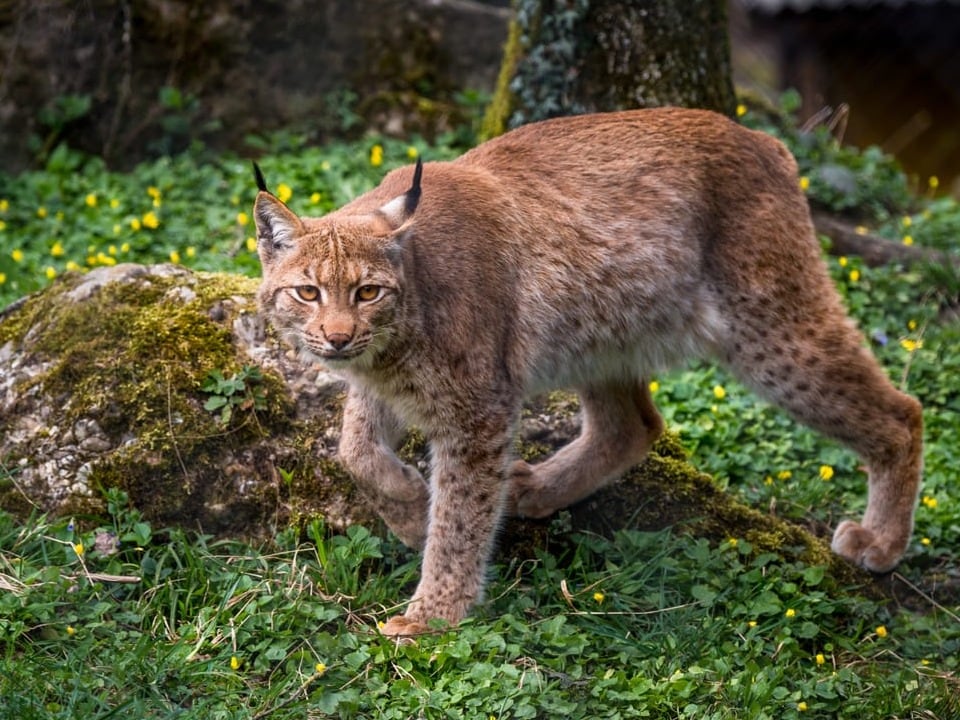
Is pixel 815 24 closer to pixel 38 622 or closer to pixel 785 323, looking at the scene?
pixel 785 323

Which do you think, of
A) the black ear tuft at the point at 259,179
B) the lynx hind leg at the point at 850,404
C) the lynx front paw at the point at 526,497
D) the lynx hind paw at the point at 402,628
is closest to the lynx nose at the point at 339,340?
the black ear tuft at the point at 259,179

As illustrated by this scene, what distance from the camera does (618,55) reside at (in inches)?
268

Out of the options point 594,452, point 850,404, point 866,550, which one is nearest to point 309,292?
point 594,452

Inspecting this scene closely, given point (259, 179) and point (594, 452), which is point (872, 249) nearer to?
point (594, 452)

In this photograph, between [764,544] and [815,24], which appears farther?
[815,24]

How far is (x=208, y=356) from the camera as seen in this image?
4.96 m

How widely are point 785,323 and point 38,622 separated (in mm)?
3039

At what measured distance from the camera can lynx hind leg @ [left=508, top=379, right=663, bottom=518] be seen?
5.06 meters

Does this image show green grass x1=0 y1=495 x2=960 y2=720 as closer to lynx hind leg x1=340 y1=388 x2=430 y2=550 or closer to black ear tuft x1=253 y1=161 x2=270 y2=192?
lynx hind leg x1=340 y1=388 x2=430 y2=550

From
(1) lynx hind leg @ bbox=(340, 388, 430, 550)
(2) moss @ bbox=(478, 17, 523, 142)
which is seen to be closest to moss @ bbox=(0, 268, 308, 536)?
(1) lynx hind leg @ bbox=(340, 388, 430, 550)

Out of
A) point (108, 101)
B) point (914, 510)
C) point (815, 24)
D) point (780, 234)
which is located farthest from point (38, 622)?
point (815, 24)

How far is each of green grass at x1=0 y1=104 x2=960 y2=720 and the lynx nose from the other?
31.1 inches

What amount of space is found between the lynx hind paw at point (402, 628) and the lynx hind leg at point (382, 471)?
41 cm

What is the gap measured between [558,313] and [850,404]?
1.34 meters
